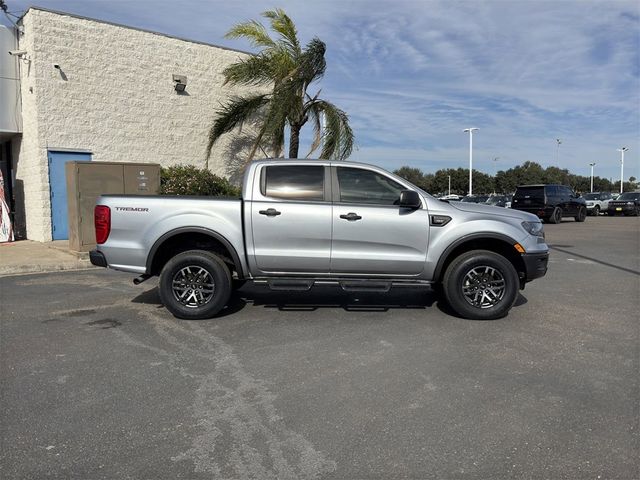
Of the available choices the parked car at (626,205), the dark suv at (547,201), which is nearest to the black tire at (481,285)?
the dark suv at (547,201)

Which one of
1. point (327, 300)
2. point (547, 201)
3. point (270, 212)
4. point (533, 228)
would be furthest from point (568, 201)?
point (270, 212)

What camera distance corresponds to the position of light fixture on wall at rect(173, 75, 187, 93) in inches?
620

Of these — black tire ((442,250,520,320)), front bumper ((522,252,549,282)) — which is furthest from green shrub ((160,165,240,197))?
front bumper ((522,252,549,282))

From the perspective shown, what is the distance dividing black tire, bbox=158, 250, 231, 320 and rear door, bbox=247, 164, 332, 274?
20.3 inches

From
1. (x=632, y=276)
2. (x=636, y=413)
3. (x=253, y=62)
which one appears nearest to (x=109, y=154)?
(x=253, y=62)

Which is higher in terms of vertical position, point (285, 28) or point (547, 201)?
point (285, 28)

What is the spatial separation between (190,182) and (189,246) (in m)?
8.38

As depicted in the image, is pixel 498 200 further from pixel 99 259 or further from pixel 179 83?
pixel 99 259

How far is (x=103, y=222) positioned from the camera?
20.4ft

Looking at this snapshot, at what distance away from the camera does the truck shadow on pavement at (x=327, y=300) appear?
688cm

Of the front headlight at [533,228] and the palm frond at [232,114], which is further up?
the palm frond at [232,114]

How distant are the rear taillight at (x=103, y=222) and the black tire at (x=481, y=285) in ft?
13.6

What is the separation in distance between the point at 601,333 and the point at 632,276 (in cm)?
455

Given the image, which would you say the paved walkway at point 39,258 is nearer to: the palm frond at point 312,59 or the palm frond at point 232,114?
the palm frond at point 232,114
